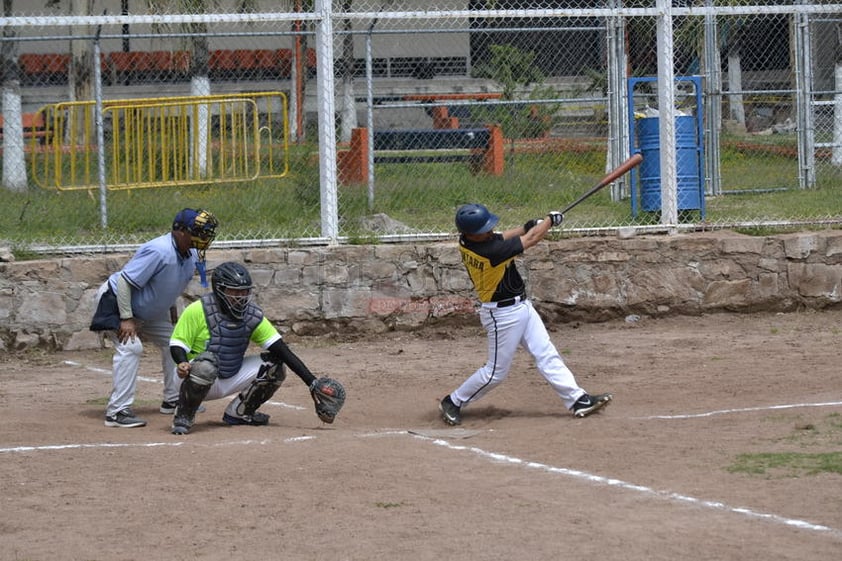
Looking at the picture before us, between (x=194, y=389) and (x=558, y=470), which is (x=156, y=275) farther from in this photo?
(x=558, y=470)

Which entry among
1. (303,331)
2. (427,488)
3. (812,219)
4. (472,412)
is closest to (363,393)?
(472,412)

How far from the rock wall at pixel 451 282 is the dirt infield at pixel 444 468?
70 centimetres

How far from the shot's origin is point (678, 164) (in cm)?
1267

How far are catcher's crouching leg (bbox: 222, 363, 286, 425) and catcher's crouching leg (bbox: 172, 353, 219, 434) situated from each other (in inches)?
11.9

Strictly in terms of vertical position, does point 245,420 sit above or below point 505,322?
below

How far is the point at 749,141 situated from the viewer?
1722 cm

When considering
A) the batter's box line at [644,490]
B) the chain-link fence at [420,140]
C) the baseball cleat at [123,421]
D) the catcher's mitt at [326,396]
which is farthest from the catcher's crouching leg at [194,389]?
the chain-link fence at [420,140]

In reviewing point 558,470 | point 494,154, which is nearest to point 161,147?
point 494,154

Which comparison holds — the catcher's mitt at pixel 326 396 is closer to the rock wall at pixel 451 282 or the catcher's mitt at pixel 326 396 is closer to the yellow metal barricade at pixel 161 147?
the rock wall at pixel 451 282

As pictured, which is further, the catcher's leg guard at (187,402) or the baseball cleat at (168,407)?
the baseball cleat at (168,407)

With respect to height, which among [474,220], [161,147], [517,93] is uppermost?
[517,93]

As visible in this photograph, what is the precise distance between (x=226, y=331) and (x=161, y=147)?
5.60m

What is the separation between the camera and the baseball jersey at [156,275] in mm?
8336

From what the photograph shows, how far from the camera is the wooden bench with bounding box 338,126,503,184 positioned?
13609 millimetres
